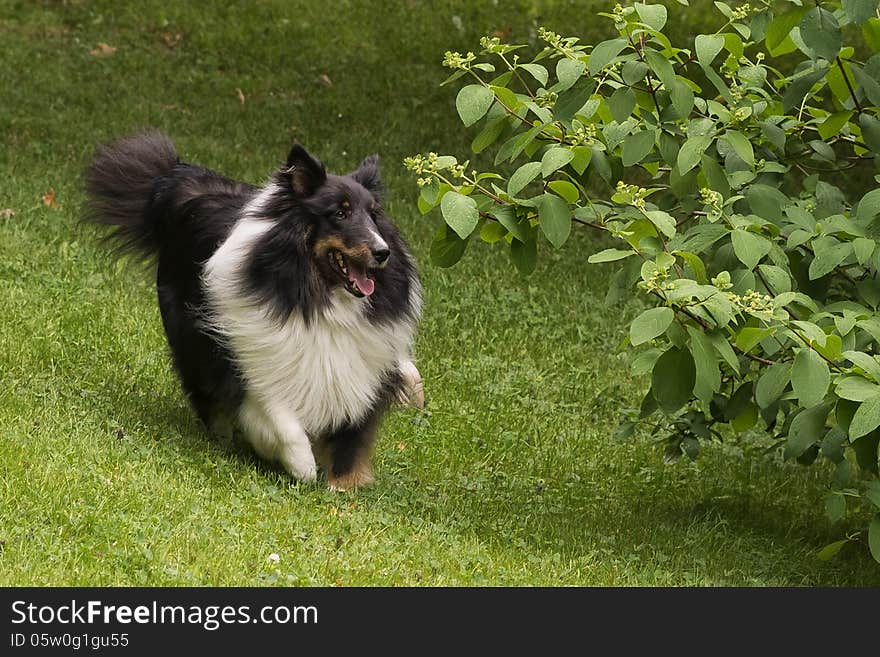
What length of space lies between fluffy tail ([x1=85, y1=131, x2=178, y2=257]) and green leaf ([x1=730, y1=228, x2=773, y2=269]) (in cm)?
332

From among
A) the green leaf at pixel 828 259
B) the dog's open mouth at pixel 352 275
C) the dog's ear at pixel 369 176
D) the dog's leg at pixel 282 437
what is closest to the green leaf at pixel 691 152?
the green leaf at pixel 828 259

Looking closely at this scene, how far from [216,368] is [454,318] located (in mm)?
3213

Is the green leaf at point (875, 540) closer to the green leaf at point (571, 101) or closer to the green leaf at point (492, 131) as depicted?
the green leaf at point (571, 101)

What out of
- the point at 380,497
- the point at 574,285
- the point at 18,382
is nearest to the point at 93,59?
the point at 574,285

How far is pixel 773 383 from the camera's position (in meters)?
5.26

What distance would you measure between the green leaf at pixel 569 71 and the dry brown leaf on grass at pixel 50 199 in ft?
20.1

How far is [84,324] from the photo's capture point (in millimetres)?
8109

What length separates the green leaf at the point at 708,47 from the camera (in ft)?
17.2

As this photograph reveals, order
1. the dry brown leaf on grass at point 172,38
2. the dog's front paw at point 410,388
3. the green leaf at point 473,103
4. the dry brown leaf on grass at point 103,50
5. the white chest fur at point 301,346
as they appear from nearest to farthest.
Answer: the green leaf at point 473,103 → the white chest fur at point 301,346 → the dog's front paw at point 410,388 → the dry brown leaf on grass at point 103,50 → the dry brown leaf on grass at point 172,38

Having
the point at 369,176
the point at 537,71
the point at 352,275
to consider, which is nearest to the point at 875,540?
the point at 537,71

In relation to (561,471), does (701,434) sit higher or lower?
higher

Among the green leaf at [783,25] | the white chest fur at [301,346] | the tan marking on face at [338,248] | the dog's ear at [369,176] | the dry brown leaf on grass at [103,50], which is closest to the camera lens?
the green leaf at [783,25]

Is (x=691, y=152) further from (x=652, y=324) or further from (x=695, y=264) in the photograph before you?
(x=652, y=324)

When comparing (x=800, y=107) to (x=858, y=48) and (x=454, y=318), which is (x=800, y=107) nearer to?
(x=454, y=318)
